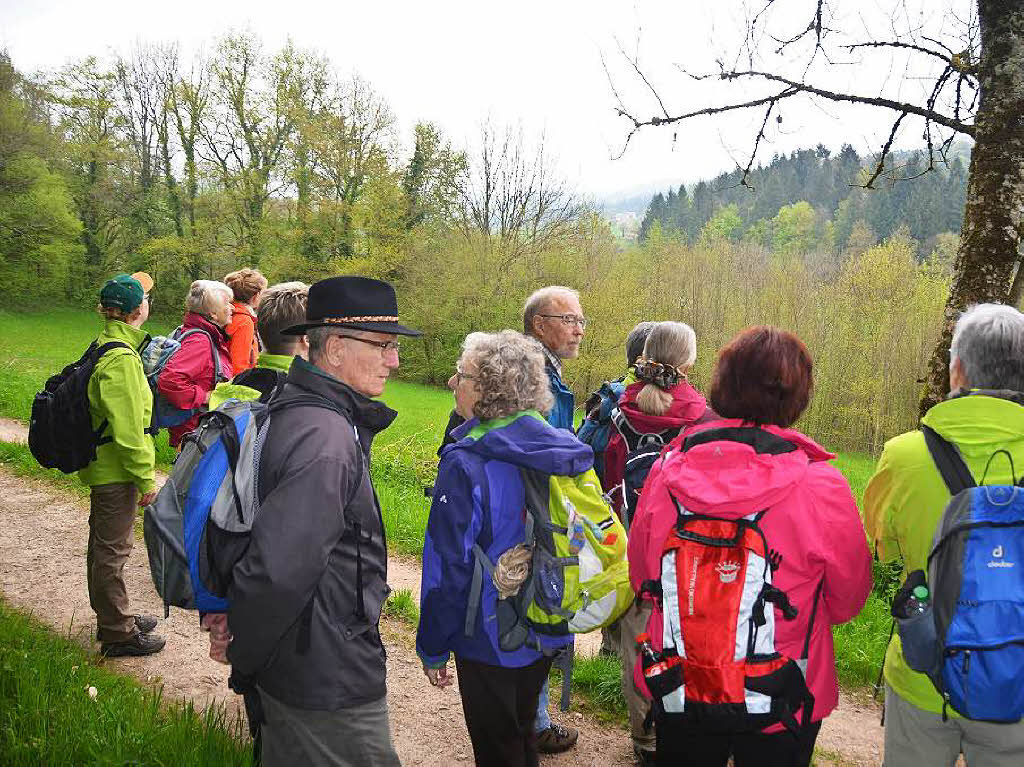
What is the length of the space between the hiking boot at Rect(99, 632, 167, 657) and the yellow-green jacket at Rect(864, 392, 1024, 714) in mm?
4363

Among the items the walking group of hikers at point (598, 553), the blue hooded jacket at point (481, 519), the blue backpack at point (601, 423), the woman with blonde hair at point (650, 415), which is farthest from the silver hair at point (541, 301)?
the blue hooded jacket at point (481, 519)

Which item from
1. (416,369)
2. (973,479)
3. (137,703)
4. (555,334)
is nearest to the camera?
(973,479)

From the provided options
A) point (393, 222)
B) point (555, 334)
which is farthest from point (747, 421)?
point (393, 222)

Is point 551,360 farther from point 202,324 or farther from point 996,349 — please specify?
point 202,324

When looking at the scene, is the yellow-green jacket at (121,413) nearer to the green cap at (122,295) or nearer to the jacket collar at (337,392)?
the green cap at (122,295)

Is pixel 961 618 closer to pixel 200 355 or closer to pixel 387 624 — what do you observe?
pixel 387 624

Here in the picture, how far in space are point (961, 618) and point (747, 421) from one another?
0.84m

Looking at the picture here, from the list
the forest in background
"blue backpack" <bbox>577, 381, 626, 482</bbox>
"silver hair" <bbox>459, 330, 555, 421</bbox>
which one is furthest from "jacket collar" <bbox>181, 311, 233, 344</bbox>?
the forest in background

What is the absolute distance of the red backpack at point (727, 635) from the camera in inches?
86.0

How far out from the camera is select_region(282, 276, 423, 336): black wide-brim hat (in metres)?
2.51

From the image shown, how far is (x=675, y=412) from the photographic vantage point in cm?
364

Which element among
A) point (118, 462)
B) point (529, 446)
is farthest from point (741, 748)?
point (118, 462)

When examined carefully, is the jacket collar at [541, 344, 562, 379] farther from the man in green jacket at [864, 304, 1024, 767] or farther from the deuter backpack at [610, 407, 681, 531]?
the man in green jacket at [864, 304, 1024, 767]

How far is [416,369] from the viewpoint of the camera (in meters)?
36.0
